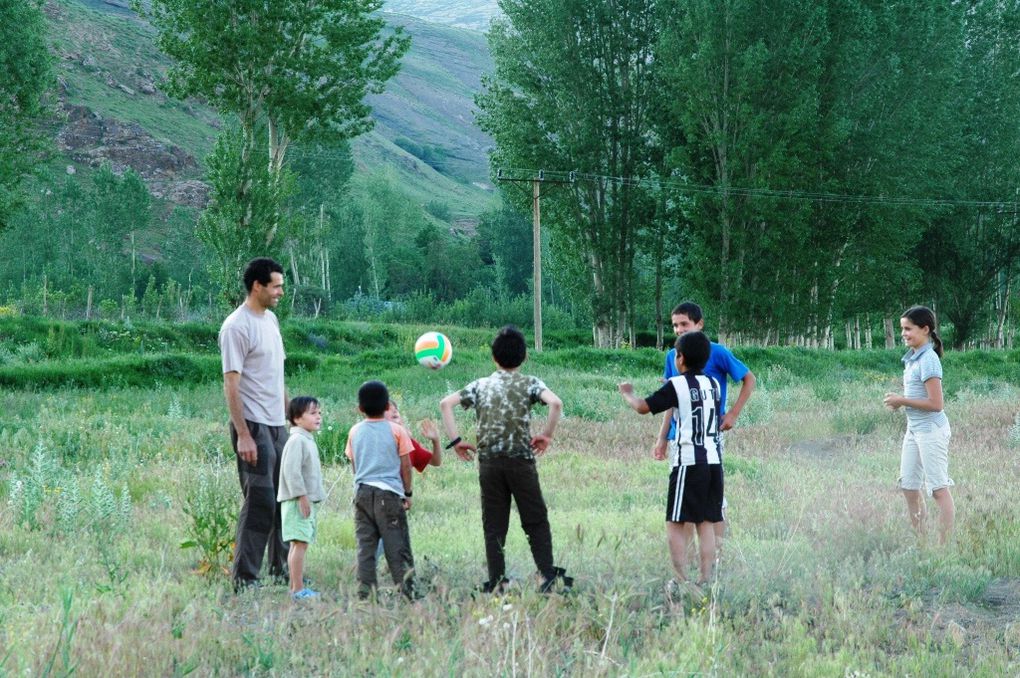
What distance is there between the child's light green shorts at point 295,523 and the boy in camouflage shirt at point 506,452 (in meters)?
1.11

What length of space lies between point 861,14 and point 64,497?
36341 millimetres

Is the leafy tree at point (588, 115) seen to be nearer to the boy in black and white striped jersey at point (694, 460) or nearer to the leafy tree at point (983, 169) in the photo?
the leafy tree at point (983, 169)

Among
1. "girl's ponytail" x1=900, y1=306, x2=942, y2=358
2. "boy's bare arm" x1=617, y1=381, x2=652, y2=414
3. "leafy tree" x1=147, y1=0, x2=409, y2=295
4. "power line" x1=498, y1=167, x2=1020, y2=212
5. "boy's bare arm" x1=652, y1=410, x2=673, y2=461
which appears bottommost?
"boy's bare arm" x1=652, y1=410, x2=673, y2=461

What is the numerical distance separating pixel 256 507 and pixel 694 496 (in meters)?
2.76

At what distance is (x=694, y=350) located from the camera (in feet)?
22.1

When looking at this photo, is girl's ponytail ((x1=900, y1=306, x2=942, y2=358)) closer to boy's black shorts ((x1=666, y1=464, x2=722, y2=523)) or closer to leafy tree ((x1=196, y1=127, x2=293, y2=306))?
boy's black shorts ((x1=666, y1=464, x2=722, y2=523))

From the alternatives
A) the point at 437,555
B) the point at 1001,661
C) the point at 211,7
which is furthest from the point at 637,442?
the point at 211,7

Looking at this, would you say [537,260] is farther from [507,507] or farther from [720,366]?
[507,507]

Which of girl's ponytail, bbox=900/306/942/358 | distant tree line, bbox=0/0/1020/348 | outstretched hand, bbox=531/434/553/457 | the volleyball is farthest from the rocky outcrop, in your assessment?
outstretched hand, bbox=531/434/553/457

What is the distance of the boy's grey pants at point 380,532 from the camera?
6387 mm

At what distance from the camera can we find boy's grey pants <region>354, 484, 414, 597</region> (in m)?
6.39

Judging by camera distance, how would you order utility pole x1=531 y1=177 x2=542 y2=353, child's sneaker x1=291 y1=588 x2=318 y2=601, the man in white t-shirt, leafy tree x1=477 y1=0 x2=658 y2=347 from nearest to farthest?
child's sneaker x1=291 y1=588 x2=318 y2=601 → the man in white t-shirt → utility pole x1=531 y1=177 x2=542 y2=353 → leafy tree x1=477 y1=0 x2=658 y2=347

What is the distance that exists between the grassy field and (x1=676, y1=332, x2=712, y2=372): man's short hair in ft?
4.01

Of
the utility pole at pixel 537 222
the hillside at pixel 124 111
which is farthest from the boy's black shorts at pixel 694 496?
the hillside at pixel 124 111
